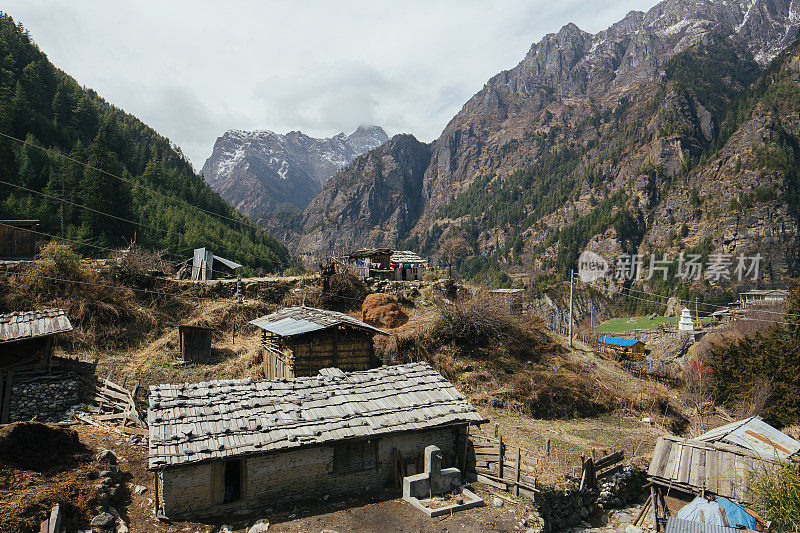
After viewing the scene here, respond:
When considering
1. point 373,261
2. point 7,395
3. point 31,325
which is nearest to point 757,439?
point 7,395

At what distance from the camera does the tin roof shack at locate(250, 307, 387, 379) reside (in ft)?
68.1

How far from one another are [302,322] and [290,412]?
836 cm

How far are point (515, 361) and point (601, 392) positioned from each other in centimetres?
552

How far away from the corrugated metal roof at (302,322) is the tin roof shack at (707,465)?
1327cm

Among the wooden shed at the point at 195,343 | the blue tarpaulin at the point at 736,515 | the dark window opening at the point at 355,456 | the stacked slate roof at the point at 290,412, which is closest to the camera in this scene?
the stacked slate roof at the point at 290,412

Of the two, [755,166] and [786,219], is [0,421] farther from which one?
[755,166]

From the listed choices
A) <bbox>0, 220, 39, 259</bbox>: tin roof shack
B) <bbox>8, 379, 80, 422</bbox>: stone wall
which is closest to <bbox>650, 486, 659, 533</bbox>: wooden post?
<bbox>8, 379, 80, 422</bbox>: stone wall

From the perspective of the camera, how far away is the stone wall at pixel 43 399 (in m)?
16.8

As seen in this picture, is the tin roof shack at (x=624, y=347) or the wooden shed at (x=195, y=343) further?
the tin roof shack at (x=624, y=347)

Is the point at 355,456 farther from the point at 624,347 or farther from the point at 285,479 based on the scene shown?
the point at 624,347

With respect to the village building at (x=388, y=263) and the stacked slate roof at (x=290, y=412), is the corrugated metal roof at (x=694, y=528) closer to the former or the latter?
the stacked slate roof at (x=290, y=412)

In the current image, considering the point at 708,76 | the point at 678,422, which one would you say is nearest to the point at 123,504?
the point at 678,422

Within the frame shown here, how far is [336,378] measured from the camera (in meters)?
16.1

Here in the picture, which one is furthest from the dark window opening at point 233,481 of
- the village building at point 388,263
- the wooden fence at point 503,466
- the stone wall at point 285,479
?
the village building at point 388,263
